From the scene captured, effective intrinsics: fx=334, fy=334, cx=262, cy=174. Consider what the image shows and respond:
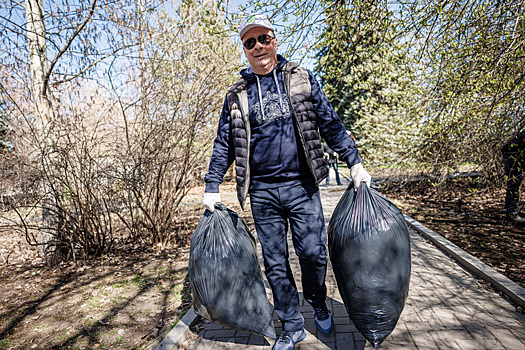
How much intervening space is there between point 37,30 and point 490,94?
6.20 metres

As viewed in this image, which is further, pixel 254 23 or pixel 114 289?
pixel 114 289

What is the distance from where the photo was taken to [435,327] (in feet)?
8.47

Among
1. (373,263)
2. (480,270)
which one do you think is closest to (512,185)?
(480,270)

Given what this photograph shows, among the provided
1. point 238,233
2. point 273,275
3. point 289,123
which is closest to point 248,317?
point 273,275

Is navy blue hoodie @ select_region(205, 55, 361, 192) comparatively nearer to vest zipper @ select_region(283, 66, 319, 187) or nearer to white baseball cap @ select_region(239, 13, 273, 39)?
vest zipper @ select_region(283, 66, 319, 187)

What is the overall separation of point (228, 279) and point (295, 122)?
1.13 m

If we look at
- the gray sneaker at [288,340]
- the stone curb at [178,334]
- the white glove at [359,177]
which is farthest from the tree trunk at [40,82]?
the white glove at [359,177]

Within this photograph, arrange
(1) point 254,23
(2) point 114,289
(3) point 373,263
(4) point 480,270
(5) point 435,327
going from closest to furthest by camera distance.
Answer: (3) point 373,263 < (1) point 254,23 < (5) point 435,327 < (4) point 480,270 < (2) point 114,289

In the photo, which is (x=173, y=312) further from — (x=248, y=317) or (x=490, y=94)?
(x=490, y=94)

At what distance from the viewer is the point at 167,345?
8.39 ft

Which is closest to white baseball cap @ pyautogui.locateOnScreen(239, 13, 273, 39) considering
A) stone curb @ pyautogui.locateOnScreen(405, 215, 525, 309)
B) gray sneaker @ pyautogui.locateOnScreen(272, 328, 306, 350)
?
gray sneaker @ pyautogui.locateOnScreen(272, 328, 306, 350)

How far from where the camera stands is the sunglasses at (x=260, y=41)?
2.30m

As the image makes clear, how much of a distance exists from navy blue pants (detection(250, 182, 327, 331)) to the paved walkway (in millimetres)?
365

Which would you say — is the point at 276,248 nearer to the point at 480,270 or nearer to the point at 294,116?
the point at 294,116
